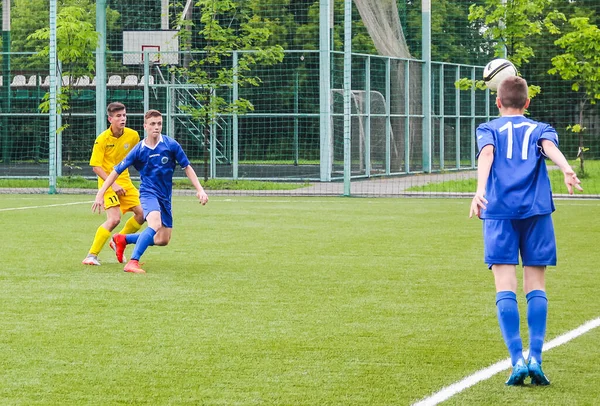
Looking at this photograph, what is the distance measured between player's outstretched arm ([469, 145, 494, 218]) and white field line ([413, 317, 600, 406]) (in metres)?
0.88

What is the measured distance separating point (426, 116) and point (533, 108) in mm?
4511

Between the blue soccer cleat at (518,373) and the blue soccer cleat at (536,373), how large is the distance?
4cm

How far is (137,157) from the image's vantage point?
400 inches

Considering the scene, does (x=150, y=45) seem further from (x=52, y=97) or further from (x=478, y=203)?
(x=478, y=203)

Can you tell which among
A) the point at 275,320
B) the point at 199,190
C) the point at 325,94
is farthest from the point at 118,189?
the point at 325,94

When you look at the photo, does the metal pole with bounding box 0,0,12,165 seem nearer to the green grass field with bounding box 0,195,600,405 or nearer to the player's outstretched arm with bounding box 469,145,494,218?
Answer: the green grass field with bounding box 0,195,600,405

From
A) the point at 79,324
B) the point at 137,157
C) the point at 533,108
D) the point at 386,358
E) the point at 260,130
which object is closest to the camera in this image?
the point at 386,358

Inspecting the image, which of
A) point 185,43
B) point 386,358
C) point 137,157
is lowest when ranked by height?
point 386,358

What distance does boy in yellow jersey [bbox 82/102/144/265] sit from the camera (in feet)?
36.6

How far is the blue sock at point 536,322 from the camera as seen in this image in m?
5.62

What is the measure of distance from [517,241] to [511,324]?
444mm

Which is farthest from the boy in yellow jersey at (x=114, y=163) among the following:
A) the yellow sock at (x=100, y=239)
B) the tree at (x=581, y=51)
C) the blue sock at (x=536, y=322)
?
the tree at (x=581, y=51)

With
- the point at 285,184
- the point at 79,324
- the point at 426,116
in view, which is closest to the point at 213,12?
the point at 285,184

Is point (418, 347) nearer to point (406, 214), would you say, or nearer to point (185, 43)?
point (406, 214)
